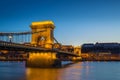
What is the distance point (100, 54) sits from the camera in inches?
6186

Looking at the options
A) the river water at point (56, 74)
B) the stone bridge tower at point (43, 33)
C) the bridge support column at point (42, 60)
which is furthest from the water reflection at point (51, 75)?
the stone bridge tower at point (43, 33)

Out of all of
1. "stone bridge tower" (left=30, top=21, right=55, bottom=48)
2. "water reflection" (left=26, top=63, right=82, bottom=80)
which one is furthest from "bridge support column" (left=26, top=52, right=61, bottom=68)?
"water reflection" (left=26, top=63, right=82, bottom=80)

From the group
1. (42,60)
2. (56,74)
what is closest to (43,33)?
(42,60)

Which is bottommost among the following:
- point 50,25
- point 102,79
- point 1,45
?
point 102,79

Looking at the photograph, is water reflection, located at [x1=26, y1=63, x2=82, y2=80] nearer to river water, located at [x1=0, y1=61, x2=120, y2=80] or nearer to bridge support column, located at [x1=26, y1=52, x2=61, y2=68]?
river water, located at [x1=0, y1=61, x2=120, y2=80]

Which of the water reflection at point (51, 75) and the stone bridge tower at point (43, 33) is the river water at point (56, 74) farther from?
the stone bridge tower at point (43, 33)

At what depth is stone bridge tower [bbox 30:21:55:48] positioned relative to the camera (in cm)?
5219

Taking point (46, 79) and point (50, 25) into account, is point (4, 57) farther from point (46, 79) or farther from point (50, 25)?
point (46, 79)

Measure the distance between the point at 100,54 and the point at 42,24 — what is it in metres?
109

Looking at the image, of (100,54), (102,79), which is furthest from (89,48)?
(102,79)

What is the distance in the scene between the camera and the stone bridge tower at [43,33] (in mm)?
52188

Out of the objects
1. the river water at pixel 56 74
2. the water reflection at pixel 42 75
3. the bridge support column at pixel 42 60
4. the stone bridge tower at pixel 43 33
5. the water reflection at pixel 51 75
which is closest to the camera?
the water reflection at pixel 42 75

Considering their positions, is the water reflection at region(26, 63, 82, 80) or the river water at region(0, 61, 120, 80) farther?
the river water at region(0, 61, 120, 80)

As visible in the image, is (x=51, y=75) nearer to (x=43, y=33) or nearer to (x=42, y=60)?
(x=42, y=60)
